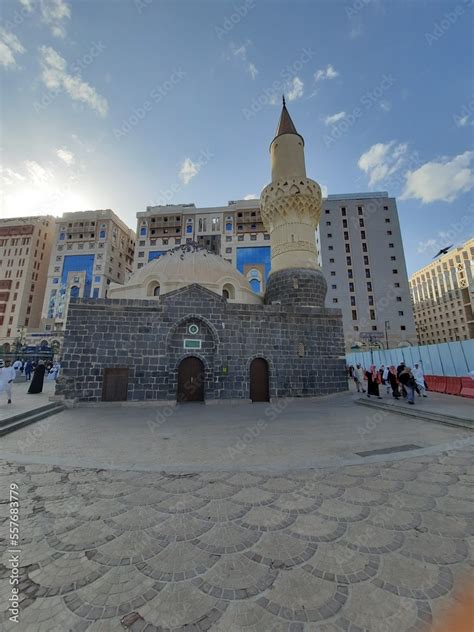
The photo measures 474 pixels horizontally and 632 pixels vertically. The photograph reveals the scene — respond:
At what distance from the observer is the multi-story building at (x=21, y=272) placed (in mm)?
50875

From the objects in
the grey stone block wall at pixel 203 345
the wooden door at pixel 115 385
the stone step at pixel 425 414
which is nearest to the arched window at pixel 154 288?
the grey stone block wall at pixel 203 345

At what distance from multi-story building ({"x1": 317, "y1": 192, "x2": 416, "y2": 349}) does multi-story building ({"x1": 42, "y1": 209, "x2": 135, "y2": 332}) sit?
39722 mm

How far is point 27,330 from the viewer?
46.8 meters

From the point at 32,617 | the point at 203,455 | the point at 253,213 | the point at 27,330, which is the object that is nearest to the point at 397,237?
the point at 253,213

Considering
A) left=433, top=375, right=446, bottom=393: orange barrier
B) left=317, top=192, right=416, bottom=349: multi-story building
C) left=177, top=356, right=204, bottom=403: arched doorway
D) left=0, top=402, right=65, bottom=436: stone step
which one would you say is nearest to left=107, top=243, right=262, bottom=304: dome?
left=177, top=356, right=204, bottom=403: arched doorway

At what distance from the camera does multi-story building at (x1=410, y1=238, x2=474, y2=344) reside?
5116 centimetres

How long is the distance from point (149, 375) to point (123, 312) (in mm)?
3135

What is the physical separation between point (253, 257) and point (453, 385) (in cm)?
3947

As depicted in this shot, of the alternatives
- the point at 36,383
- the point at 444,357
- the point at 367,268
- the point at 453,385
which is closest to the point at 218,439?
the point at 36,383

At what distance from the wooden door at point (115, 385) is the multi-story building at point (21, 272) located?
5055 centimetres

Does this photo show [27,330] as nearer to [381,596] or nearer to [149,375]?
[149,375]

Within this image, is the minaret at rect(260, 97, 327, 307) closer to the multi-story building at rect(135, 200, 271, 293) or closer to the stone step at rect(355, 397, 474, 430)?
the stone step at rect(355, 397, 474, 430)

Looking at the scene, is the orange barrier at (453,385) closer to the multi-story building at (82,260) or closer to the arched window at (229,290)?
the arched window at (229,290)

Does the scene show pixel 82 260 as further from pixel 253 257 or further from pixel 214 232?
pixel 253 257
